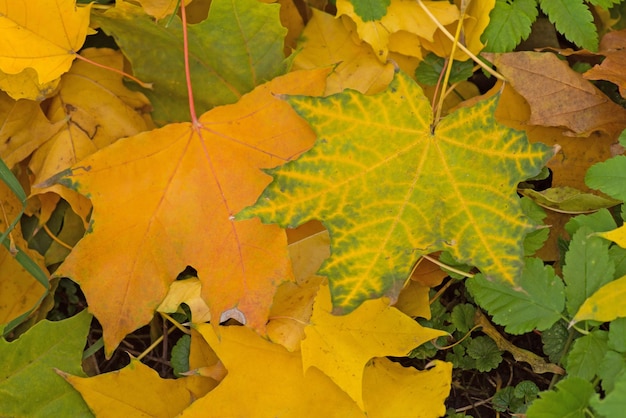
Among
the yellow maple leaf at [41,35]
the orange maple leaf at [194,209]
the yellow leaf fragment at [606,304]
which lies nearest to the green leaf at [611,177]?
the yellow leaf fragment at [606,304]

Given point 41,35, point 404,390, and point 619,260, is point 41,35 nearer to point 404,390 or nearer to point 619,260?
Result: point 404,390

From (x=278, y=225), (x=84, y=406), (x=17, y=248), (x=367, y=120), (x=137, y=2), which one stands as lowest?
(x=84, y=406)

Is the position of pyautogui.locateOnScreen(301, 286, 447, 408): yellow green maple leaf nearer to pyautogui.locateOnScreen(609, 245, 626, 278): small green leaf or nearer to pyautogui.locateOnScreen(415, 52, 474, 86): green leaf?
pyautogui.locateOnScreen(609, 245, 626, 278): small green leaf

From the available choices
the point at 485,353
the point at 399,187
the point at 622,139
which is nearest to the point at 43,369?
the point at 399,187

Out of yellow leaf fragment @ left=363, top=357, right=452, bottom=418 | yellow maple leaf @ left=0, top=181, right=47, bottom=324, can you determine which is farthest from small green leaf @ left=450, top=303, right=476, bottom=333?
yellow maple leaf @ left=0, top=181, right=47, bottom=324

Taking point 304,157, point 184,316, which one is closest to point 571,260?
point 304,157

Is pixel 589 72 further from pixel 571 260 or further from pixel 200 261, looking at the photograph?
pixel 200 261
